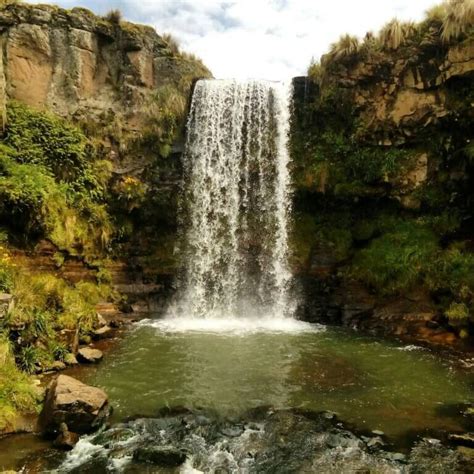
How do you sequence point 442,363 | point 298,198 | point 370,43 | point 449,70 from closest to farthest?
1. point 442,363
2. point 449,70
3. point 370,43
4. point 298,198

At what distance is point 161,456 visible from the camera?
21.5ft

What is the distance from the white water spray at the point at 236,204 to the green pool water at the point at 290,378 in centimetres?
322

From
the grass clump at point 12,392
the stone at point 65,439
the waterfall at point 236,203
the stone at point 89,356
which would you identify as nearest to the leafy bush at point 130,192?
the waterfall at point 236,203

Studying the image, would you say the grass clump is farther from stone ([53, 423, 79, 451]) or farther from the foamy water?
the foamy water

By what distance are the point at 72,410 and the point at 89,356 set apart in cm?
359

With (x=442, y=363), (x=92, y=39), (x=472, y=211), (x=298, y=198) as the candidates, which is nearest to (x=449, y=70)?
(x=472, y=211)

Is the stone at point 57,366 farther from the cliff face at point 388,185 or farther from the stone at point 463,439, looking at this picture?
the cliff face at point 388,185

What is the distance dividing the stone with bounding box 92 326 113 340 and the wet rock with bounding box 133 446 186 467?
6.34m

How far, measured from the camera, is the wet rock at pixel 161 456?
6.48 metres

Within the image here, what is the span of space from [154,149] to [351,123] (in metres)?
7.95

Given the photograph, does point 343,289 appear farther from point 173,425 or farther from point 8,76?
point 8,76

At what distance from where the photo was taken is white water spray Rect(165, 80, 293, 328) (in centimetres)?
1672

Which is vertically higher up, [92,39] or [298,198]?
[92,39]

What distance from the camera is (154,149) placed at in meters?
18.3
